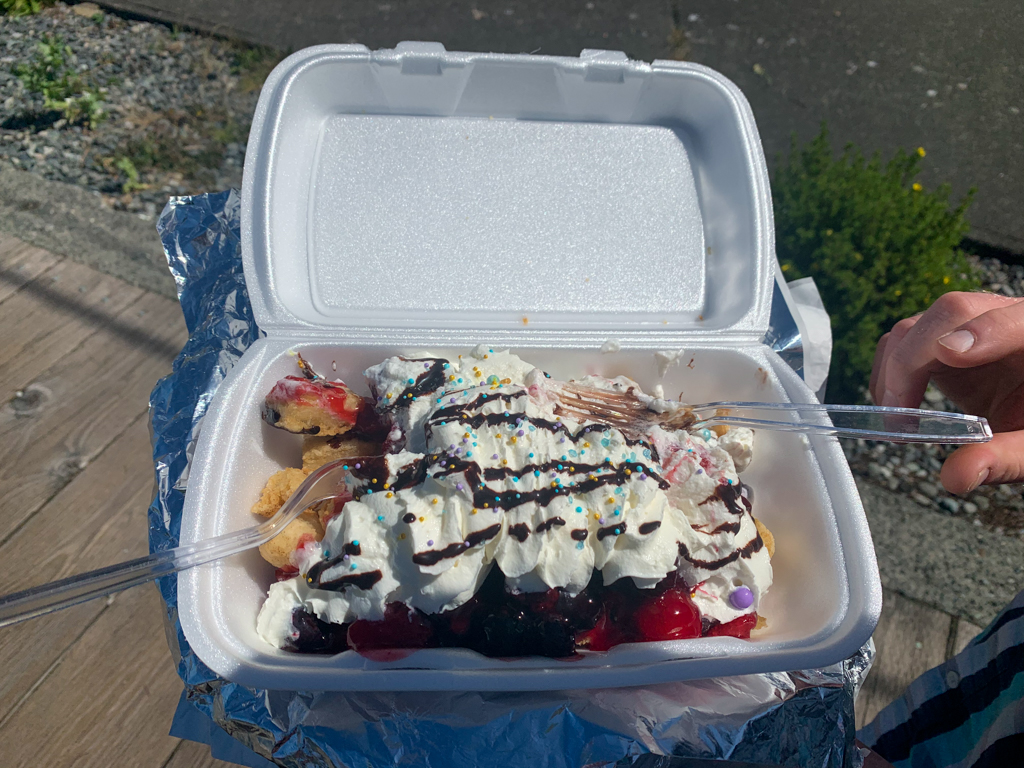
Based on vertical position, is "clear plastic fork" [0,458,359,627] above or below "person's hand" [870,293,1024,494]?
below

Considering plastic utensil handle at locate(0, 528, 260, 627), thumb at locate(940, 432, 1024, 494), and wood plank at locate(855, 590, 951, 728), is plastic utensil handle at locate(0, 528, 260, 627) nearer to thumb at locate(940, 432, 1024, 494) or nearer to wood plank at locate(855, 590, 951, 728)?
thumb at locate(940, 432, 1024, 494)

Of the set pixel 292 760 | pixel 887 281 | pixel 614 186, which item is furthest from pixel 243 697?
pixel 887 281

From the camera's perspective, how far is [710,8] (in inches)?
141

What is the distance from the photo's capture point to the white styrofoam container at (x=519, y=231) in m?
1.36

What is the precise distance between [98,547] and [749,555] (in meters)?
1.87

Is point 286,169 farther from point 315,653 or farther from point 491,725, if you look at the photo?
point 491,725

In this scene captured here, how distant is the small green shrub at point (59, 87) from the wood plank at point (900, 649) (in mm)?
3748

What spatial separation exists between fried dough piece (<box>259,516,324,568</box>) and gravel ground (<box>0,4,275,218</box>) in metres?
2.11

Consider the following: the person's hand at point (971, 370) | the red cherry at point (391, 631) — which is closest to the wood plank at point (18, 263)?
the red cherry at point (391, 631)

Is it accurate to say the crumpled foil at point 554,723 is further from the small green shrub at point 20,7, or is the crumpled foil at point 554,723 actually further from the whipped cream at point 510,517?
the small green shrub at point 20,7

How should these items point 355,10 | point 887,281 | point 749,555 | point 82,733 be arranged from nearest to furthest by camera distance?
point 749,555 → point 82,733 → point 887,281 → point 355,10

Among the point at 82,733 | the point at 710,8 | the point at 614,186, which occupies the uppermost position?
the point at 710,8

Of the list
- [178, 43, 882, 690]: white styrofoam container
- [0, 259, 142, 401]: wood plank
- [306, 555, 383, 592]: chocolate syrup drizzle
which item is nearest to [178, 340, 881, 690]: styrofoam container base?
[178, 43, 882, 690]: white styrofoam container

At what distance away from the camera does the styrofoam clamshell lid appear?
56.3 inches
